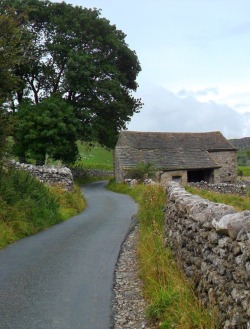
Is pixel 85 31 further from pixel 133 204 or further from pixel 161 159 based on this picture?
pixel 133 204

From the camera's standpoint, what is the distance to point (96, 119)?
39062 mm

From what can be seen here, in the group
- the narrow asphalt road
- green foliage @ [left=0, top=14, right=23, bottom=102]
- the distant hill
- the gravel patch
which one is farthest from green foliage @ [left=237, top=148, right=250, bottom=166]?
the gravel patch

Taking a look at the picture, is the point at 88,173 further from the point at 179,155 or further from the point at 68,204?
the point at 68,204

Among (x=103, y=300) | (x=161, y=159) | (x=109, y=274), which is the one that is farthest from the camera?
(x=161, y=159)

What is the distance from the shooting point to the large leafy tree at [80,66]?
3731 cm

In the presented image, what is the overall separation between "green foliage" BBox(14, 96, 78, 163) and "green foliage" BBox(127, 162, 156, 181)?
609cm

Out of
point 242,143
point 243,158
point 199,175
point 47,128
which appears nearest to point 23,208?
point 47,128

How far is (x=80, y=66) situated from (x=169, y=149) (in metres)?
13.4

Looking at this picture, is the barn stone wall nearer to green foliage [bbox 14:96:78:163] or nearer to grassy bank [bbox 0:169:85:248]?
green foliage [bbox 14:96:78:163]

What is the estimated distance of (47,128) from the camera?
35.4 m

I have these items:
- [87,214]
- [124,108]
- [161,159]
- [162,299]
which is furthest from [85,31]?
[162,299]

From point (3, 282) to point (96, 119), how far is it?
3123 centimetres

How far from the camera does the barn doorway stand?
44656 mm

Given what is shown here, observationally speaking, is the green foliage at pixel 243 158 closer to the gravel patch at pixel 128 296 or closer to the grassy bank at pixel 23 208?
the grassy bank at pixel 23 208
